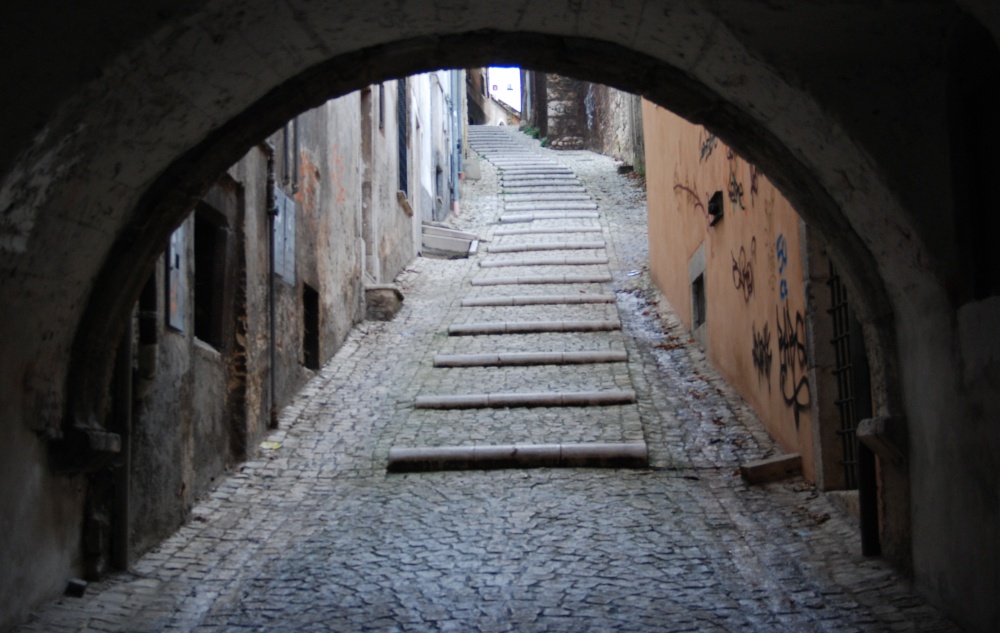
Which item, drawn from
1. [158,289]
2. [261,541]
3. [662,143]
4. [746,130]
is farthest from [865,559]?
[662,143]

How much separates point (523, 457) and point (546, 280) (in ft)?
21.0

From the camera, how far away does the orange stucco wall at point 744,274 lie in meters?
6.84

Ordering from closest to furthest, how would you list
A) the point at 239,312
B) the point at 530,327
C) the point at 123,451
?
1. the point at 123,451
2. the point at 239,312
3. the point at 530,327

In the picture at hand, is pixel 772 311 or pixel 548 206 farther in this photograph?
pixel 548 206

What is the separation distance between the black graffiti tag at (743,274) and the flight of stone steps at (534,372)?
4.16 feet

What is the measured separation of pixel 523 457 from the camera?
24.6ft

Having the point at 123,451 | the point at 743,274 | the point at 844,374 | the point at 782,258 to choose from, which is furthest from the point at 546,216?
the point at 123,451

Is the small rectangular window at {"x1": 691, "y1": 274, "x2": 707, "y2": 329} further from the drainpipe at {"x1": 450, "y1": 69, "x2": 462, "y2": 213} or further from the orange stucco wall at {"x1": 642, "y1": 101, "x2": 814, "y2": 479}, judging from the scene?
the drainpipe at {"x1": 450, "y1": 69, "x2": 462, "y2": 213}

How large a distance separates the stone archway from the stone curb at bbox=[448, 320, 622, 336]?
21.3ft

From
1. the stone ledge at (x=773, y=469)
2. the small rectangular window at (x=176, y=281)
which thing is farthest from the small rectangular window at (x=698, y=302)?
the small rectangular window at (x=176, y=281)

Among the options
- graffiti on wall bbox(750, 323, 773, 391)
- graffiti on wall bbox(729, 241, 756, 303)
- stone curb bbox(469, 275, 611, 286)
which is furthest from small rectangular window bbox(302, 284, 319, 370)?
graffiti on wall bbox(750, 323, 773, 391)

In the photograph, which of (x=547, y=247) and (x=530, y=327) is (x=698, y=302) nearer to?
(x=530, y=327)

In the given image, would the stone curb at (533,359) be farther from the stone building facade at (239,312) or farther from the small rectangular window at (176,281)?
the small rectangular window at (176,281)

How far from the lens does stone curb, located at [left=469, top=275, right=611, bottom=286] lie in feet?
44.9
